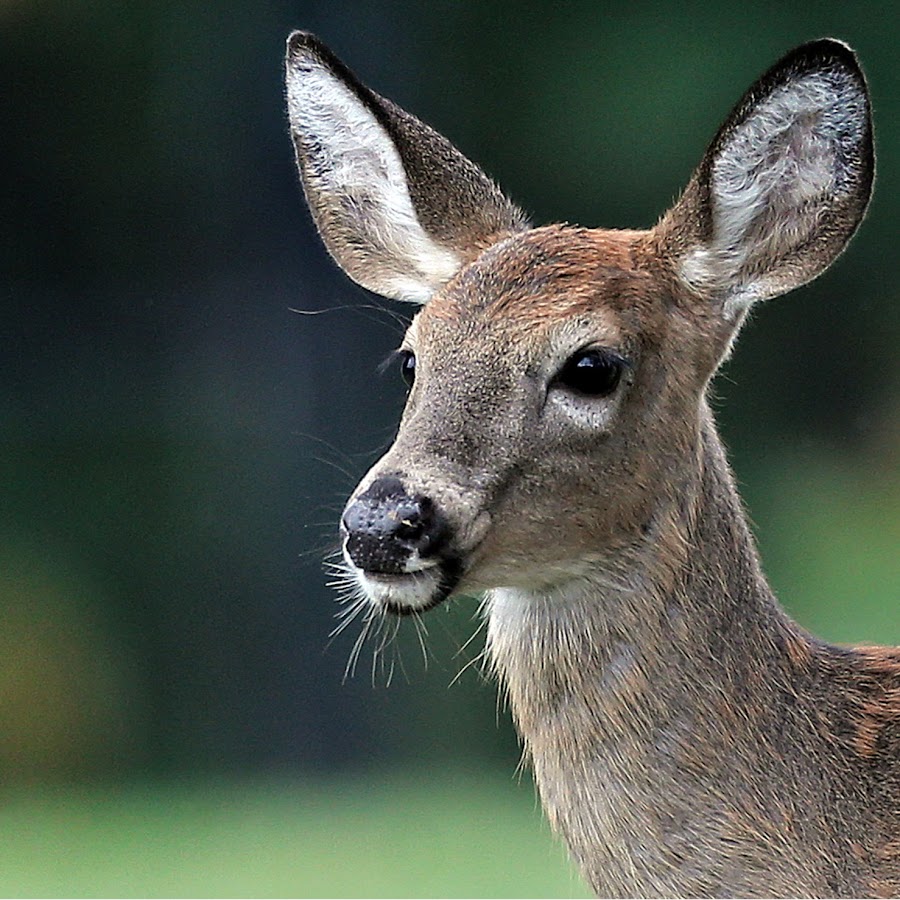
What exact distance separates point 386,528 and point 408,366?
31cm

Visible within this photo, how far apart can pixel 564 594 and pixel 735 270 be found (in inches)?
14.4

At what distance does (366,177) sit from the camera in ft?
7.09

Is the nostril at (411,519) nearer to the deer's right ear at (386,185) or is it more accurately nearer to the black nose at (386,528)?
the black nose at (386,528)

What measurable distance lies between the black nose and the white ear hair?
1.43 feet

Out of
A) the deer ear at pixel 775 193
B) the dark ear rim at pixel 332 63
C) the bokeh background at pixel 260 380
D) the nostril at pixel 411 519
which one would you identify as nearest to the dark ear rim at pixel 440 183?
the dark ear rim at pixel 332 63

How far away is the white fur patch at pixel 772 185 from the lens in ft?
6.19

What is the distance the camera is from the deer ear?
1879 millimetres

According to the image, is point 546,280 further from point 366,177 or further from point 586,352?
point 366,177

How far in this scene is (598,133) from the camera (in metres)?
4.16

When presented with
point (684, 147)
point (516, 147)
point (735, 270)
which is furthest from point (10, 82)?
point (735, 270)

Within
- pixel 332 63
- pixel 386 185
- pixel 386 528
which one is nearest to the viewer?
pixel 386 528

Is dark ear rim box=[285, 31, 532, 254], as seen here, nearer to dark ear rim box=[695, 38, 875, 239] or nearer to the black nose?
dark ear rim box=[695, 38, 875, 239]

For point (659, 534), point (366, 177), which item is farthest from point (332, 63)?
point (659, 534)

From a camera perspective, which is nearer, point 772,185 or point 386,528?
point 386,528
